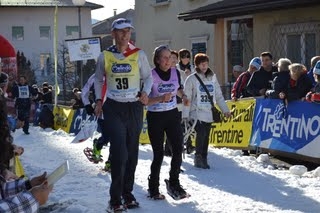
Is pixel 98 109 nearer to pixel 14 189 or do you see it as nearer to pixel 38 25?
pixel 14 189

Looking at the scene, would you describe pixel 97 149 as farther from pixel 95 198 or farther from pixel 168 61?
pixel 168 61

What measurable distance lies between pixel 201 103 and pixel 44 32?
5088cm

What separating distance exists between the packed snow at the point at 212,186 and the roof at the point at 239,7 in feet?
17.9

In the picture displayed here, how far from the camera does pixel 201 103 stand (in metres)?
9.42

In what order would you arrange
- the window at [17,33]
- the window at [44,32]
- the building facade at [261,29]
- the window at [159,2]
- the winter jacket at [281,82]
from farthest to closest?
1. the window at [44,32]
2. the window at [17,33]
3. the window at [159,2]
4. the building facade at [261,29]
5. the winter jacket at [281,82]

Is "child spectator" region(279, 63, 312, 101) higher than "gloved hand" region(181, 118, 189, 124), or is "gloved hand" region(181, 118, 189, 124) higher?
"child spectator" region(279, 63, 312, 101)

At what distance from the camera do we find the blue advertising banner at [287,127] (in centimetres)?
984

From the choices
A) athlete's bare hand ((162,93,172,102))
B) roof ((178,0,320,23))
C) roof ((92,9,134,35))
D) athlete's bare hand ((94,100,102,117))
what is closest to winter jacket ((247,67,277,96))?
roof ((178,0,320,23))

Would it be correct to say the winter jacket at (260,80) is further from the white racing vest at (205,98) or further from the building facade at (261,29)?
the building facade at (261,29)

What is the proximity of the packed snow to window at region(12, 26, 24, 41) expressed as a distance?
4736cm

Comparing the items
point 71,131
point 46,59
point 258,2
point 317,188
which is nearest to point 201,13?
point 258,2

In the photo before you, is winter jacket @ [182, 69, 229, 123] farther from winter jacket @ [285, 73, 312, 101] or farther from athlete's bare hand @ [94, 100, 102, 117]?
athlete's bare hand @ [94, 100, 102, 117]

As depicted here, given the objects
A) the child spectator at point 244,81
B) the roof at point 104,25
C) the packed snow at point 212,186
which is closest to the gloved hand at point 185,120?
the packed snow at point 212,186

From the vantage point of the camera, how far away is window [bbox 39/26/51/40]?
58.3 m
